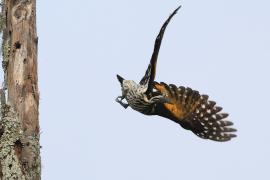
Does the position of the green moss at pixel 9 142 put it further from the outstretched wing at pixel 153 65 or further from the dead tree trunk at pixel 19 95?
the outstretched wing at pixel 153 65

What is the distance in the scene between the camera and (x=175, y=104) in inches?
273

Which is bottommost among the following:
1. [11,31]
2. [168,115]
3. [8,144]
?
[8,144]

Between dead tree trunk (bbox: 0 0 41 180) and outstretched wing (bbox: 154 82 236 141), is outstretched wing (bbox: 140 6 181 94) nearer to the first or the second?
outstretched wing (bbox: 154 82 236 141)

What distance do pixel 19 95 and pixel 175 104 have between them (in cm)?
198

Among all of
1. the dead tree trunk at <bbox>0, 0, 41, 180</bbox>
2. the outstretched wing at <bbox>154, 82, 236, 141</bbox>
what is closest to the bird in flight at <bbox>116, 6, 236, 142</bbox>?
the outstretched wing at <bbox>154, 82, 236, 141</bbox>

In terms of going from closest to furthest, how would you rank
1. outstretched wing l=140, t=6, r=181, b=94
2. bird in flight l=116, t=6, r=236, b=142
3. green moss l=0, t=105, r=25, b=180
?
green moss l=0, t=105, r=25, b=180
outstretched wing l=140, t=6, r=181, b=94
bird in flight l=116, t=6, r=236, b=142

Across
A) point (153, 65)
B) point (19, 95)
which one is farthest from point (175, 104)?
point (19, 95)

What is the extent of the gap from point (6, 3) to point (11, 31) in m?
0.32

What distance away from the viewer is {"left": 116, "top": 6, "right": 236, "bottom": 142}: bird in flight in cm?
654

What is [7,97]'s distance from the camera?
570cm

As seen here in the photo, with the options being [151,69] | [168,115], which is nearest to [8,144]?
[151,69]

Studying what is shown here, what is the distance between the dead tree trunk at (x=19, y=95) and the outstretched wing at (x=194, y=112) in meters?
1.60

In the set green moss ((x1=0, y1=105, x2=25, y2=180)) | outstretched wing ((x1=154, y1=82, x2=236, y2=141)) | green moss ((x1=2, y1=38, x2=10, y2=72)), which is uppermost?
green moss ((x1=2, y1=38, x2=10, y2=72))

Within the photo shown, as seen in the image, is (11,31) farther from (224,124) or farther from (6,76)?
(224,124)
